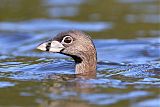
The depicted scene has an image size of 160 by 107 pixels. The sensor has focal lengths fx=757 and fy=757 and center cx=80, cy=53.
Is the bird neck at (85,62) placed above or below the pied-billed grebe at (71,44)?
below

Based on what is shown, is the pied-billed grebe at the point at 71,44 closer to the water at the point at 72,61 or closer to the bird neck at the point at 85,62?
the bird neck at the point at 85,62

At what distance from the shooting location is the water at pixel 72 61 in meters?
12.3

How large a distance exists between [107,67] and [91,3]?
13.1m

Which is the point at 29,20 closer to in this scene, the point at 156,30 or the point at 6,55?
the point at 156,30

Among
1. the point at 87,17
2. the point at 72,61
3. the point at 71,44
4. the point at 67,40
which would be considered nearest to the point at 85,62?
the point at 71,44

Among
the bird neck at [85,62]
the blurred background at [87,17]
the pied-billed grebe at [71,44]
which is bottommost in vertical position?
the bird neck at [85,62]

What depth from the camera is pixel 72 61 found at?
16984 millimetres

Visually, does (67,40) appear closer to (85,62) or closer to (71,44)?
(71,44)

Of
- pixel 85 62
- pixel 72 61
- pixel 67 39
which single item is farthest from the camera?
pixel 72 61

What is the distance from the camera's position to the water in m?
12.3

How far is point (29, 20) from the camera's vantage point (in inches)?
1015

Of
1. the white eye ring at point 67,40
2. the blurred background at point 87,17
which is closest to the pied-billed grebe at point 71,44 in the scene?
the white eye ring at point 67,40

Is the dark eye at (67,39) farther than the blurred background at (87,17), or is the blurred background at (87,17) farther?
the blurred background at (87,17)

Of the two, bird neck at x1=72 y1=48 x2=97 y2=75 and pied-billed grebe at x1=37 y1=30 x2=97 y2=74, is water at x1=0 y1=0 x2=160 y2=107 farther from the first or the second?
pied-billed grebe at x1=37 y1=30 x2=97 y2=74
